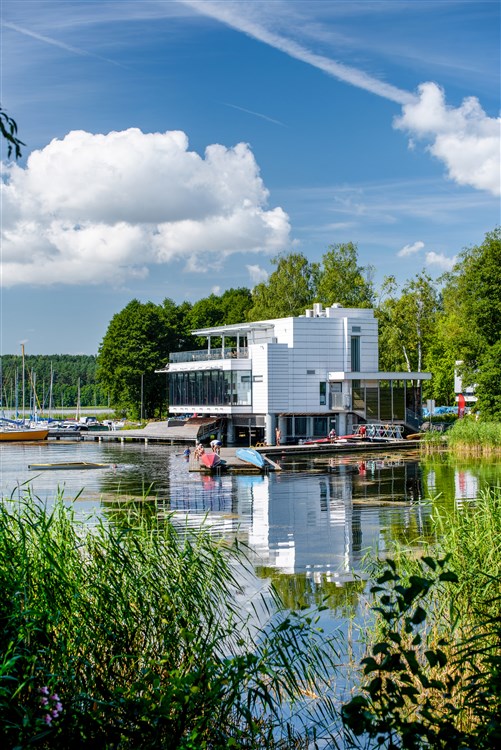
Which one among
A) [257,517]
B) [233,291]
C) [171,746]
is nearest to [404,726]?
[171,746]

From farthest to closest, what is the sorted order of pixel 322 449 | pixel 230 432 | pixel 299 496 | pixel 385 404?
1. pixel 230 432
2. pixel 385 404
3. pixel 322 449
4. pixel 299 496

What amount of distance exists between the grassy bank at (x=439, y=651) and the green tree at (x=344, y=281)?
189ft

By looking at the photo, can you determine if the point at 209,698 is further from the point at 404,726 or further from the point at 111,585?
the point at 111,585

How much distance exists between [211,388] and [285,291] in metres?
17.1

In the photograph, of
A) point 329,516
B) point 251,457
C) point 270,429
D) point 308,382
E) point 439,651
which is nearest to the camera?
point 439,651

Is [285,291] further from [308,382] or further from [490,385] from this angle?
[490,385]

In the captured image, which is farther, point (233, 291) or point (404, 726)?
point (233, 291)

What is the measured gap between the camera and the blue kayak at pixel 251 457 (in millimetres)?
41272

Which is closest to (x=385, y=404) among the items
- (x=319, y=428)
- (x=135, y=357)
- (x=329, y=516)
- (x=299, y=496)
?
(x=319, y=428)

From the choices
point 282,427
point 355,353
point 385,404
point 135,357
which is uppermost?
point 135,357

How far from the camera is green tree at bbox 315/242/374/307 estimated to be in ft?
234

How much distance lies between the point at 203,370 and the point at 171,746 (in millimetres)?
55453

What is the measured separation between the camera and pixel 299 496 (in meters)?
31.4

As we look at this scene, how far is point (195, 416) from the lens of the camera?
64.2m
